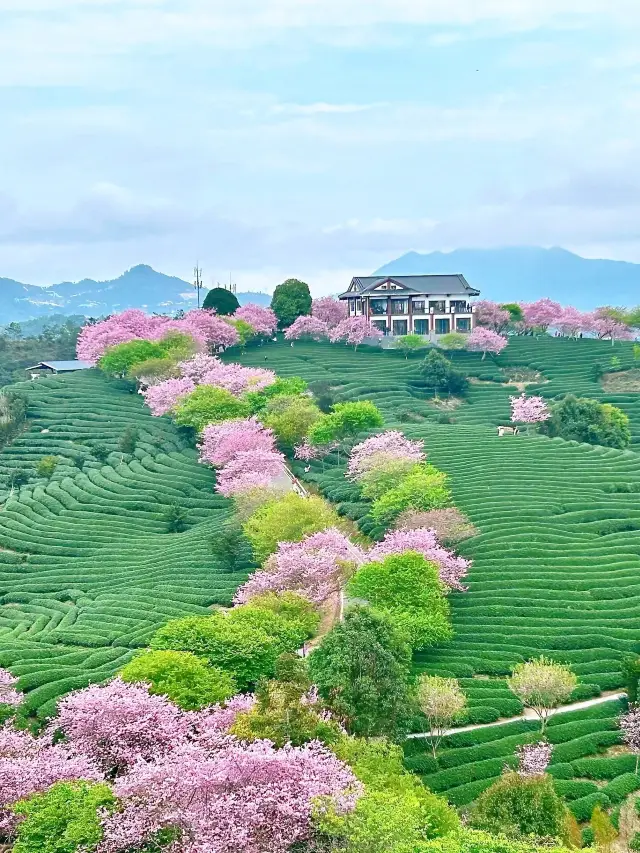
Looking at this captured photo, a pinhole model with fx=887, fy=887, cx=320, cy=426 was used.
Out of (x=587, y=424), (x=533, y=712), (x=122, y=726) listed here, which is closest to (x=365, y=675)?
(x=122, y=726)

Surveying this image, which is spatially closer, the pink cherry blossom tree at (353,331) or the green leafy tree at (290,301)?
the pink cherry blossom tree at (353,331)

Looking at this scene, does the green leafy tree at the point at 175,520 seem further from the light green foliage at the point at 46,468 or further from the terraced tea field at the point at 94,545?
the light green foliage at the point at 46,468

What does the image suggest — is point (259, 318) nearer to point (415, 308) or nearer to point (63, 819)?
point (415, 308)

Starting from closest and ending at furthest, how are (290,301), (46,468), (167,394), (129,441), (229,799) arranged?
1. (229,799)
2. (46,468)
3. (129,441)
4. (167,394)
5. (290,301)

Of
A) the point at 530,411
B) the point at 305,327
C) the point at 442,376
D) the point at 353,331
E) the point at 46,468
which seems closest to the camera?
the point at 46,468

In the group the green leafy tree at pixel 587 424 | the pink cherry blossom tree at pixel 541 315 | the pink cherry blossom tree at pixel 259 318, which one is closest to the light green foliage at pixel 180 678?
the green leafy tree at pixel 587 424

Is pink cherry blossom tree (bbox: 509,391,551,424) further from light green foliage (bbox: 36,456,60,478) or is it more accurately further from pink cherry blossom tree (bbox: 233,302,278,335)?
light green foliage (bbox: 36,456,60,478)
